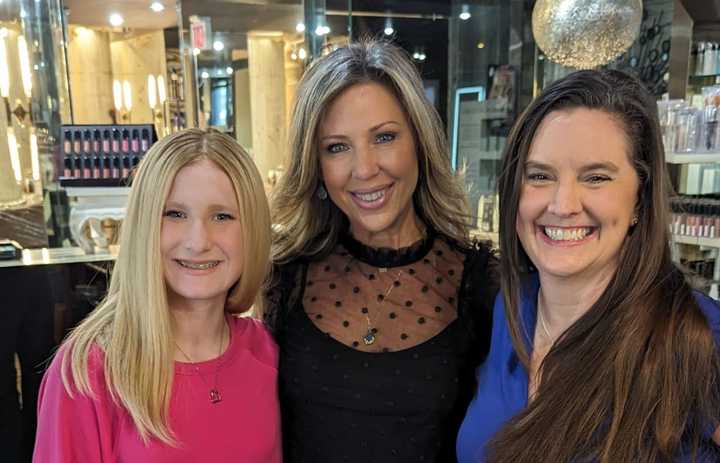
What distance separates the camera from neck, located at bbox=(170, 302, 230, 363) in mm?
1451

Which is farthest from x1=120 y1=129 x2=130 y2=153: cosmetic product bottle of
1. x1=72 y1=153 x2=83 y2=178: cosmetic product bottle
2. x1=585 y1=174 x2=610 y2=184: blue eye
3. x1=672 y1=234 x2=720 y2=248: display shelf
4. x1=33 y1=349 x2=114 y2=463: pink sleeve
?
x1=672 y1=234 x2=720 y2=248: display shelf

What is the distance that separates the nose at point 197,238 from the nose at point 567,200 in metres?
0.75

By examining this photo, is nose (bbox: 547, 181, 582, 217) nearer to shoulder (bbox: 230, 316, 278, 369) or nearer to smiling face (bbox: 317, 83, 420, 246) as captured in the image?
smiling face (bbox: 317, 83, 420, 246)

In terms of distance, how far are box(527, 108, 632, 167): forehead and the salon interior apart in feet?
1.64

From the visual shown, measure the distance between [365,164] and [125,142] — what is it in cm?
164

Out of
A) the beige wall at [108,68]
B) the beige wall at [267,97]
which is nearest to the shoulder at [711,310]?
the beige wall at [267,97]

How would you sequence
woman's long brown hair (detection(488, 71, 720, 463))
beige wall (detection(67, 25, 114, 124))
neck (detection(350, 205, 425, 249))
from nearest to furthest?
1. woman's long brown hair (detection(488, 71, 720, 463))
2. neck (detection(350, 205, 425, 249))
3. beige wall (detection(67, 25, 114, 124))

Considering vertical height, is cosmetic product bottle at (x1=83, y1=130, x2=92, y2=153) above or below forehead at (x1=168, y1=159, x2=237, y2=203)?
above

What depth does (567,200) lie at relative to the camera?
46.2 inches

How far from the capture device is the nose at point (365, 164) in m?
1.55

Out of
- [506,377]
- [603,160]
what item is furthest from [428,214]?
[603,160]

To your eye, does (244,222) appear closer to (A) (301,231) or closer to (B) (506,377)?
(A) (301,231)

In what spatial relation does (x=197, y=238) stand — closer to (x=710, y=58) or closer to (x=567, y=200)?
(x=567, y=200)

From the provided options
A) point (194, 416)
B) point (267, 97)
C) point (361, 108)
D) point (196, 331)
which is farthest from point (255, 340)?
point (267, 97)
